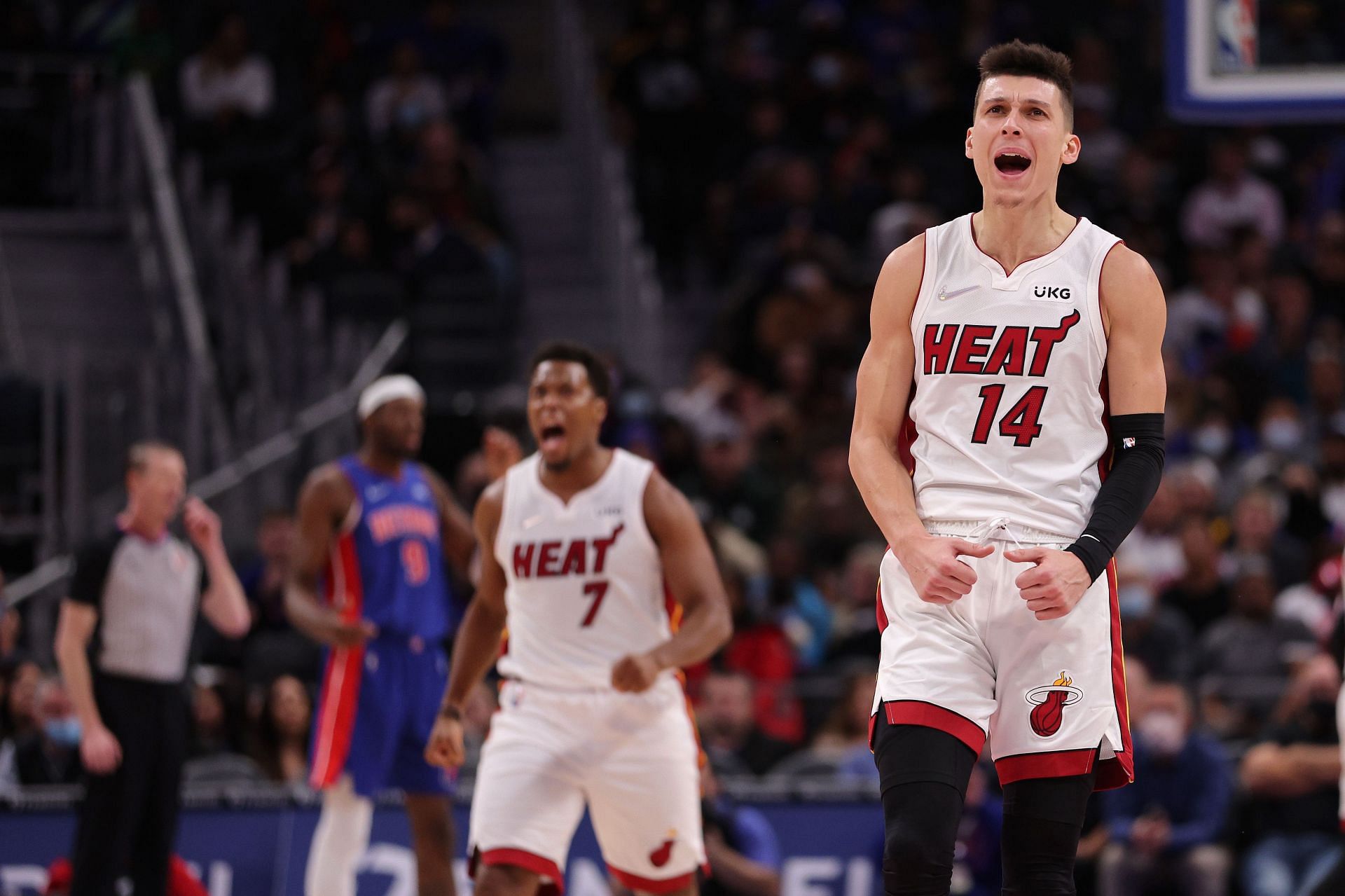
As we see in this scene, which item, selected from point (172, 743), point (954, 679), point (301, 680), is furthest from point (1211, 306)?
point (954, 679)

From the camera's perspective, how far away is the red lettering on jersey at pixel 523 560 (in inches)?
289

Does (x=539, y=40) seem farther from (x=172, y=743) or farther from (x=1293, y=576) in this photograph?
(x=172, y=743)

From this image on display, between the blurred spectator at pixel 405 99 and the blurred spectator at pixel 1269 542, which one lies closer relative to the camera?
the blurred spectator at pixel 1269 542

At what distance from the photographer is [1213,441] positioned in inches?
557

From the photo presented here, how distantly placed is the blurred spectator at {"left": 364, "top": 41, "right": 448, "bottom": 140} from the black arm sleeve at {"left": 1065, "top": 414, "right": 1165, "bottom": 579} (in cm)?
1291

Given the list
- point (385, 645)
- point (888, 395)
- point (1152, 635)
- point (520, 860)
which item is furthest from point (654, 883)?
point (1152, 635)

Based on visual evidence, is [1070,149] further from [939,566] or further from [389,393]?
[389,393]

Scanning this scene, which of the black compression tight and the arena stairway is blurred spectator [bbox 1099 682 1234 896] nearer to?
the black compression tight

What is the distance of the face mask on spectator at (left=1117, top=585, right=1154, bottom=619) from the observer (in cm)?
1220

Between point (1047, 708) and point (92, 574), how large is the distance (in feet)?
19.6

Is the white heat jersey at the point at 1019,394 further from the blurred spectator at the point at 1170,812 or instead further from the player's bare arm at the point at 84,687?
the blurred spectator at the point at 1170,812

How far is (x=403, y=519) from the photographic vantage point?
9430 mm

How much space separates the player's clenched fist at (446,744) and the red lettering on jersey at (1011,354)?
2.97 metres

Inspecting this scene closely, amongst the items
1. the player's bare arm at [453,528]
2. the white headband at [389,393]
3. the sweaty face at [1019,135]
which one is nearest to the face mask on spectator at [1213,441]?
the player's bare arm at [453,528]
